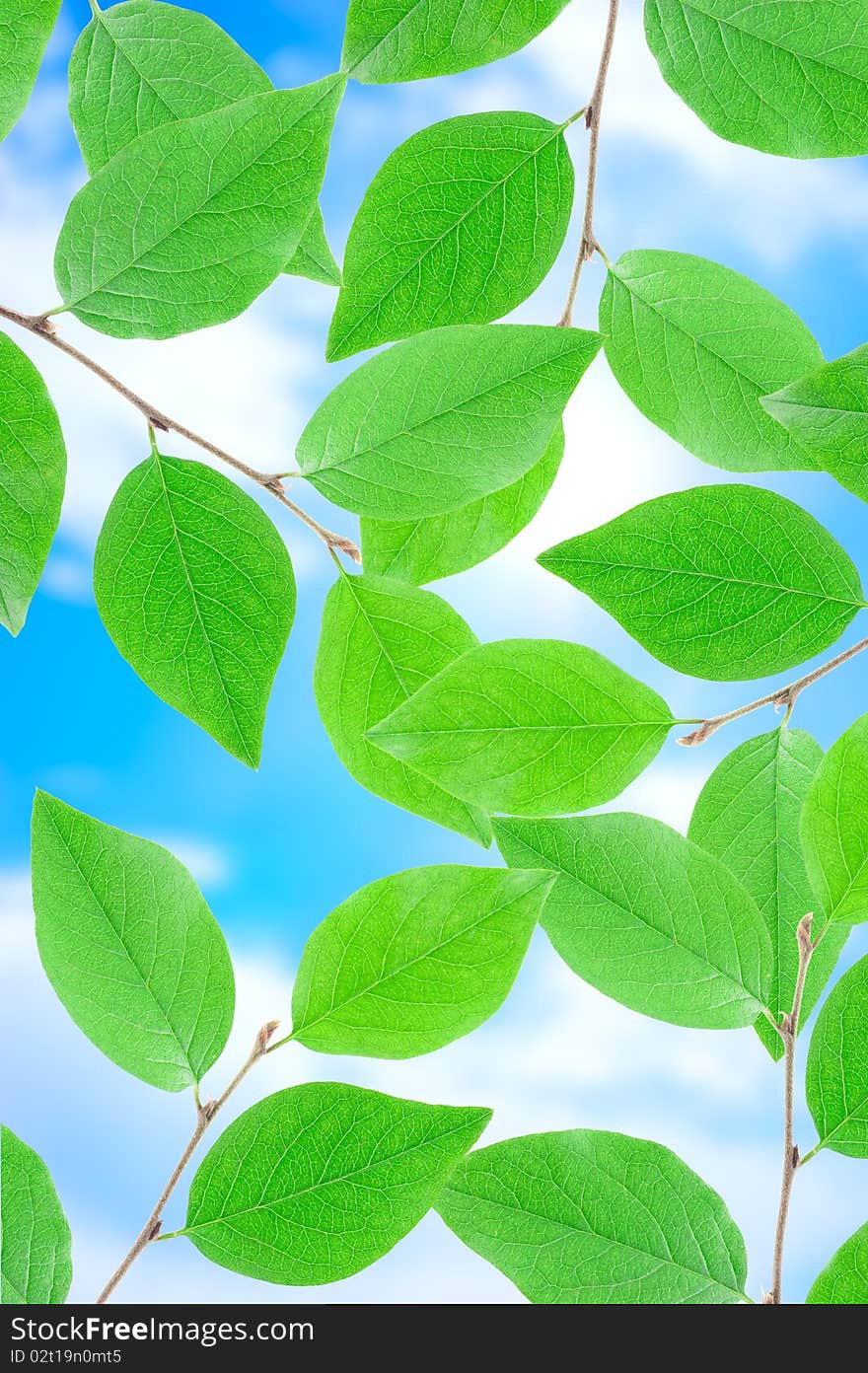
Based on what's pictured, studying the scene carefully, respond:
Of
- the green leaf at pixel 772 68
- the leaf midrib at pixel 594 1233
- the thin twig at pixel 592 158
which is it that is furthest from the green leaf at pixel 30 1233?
the green leaf at pixel 772 68

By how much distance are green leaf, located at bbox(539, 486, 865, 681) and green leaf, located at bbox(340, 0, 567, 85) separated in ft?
0.67

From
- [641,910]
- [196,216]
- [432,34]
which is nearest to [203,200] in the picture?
[196,216]

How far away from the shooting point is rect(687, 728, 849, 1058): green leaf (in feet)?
1.76

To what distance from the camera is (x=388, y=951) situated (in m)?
0.45

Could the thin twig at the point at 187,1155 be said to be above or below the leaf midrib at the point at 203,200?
below

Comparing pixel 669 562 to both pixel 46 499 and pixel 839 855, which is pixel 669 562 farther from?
pixel 46 499

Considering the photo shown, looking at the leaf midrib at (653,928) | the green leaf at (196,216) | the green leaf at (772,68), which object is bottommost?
the leaf midrib at (653,928)

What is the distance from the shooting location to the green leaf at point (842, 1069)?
473 millimetres

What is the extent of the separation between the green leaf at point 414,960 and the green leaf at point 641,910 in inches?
1.8

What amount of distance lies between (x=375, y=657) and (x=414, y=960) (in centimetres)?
15

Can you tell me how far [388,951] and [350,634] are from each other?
15cm

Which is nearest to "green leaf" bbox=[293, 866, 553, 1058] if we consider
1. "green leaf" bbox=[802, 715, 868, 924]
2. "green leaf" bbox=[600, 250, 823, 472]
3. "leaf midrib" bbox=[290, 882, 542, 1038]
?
"leaf midrib" bbox=[290, 882, 542, 1038]

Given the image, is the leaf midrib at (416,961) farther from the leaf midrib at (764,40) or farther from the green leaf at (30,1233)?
the leaf midrib at (764,40)

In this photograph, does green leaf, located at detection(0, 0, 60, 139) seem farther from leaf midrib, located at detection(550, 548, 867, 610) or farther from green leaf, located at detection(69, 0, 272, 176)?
leaf midrib, located at detection(550, 548, 867, 610)
